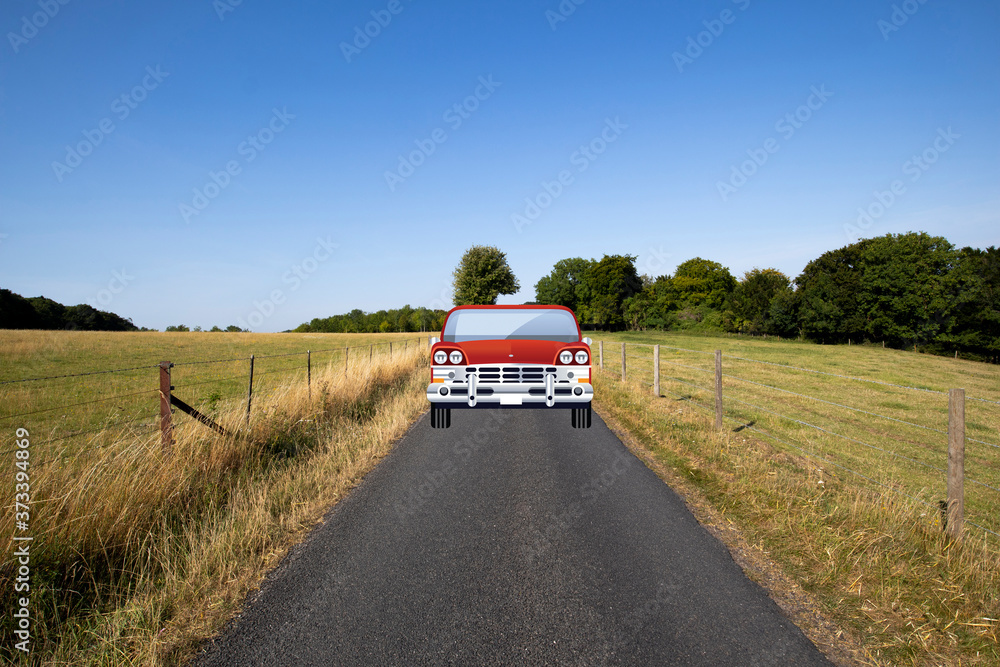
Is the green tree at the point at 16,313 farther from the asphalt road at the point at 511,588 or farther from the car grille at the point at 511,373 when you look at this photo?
the asphalt road at the point at 511,588

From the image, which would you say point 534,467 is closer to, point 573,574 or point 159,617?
point 573,574

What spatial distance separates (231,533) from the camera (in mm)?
3965

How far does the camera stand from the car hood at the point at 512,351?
6004 millimetres

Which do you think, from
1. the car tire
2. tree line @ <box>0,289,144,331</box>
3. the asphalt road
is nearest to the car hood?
the car tire

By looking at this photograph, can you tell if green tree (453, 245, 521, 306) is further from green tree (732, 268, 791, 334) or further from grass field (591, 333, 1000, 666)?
grass field (591, 333, 1000, 666)

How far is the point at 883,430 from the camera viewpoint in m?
12.2

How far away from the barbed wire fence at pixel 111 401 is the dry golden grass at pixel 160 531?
0.35 meters

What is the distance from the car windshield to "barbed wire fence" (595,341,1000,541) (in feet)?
9.74

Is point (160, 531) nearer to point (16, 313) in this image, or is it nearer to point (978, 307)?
point (978, 307)

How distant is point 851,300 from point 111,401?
6165 cm

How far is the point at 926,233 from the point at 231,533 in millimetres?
65427

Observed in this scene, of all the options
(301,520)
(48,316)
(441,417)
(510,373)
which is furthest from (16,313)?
(510,373)

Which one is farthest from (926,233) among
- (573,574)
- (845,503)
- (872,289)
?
(573,574)

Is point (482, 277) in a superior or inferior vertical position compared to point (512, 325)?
superior
